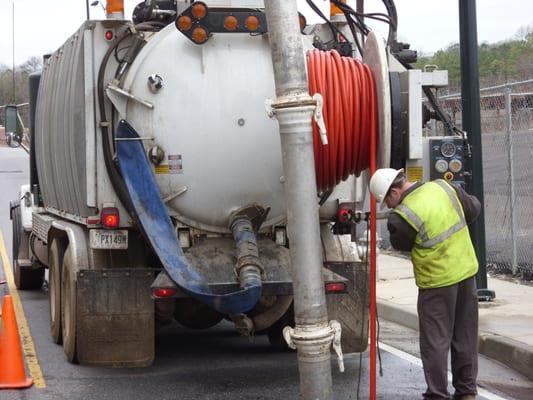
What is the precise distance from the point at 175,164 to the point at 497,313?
4.43 metres

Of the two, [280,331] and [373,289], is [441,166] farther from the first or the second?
[373,289]

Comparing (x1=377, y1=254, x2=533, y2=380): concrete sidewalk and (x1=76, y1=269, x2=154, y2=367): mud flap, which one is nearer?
(x1=76, y1=269, x2=154, y2=367): mud flap

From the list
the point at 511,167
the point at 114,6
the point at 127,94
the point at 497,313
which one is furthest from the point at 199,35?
the point at 511,167

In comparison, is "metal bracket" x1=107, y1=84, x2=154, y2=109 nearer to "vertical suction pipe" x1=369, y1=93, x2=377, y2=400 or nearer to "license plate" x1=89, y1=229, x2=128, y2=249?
"license plate" x1=89, y1=229, x2=128, y2=249

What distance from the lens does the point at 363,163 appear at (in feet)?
21.5

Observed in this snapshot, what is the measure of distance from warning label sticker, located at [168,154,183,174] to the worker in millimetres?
1708

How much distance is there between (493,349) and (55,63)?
5.22m

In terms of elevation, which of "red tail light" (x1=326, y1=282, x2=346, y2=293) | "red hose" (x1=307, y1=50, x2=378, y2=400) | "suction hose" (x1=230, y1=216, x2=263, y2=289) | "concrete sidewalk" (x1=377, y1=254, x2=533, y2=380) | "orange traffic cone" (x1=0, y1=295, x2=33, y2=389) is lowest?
"concrete sidewalk" (x1=377, y1=254, x2=533, y2=380)

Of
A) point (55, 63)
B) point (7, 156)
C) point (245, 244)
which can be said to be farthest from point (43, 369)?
point (7, 156)

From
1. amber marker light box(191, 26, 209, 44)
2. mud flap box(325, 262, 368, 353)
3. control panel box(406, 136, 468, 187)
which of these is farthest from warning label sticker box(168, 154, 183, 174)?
control panel box(406, 136, 468, 187)

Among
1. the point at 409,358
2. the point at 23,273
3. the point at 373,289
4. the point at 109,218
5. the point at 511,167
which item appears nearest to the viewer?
the point at 373,289

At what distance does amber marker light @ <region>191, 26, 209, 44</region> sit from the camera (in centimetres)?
702

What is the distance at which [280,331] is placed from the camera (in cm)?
854

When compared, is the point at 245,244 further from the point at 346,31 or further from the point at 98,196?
the point at 346,31
